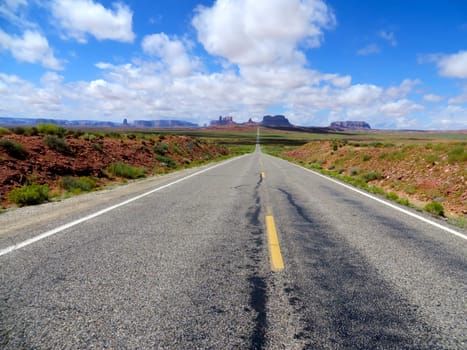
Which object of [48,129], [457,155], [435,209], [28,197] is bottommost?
[28,197]

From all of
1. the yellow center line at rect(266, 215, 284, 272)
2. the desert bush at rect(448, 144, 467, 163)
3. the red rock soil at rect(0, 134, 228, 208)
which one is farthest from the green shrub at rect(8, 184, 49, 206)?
the desert bush at rect(448, 144, 467, 163)

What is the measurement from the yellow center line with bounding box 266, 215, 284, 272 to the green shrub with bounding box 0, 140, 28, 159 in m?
11.6

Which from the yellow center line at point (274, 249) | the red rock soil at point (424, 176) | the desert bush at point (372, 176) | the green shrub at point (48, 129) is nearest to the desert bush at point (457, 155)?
the red rock soil at point (424, 176)

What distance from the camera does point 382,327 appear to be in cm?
255

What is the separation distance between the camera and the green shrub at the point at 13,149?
1213 centimetres

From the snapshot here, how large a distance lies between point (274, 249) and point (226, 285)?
4.49ft

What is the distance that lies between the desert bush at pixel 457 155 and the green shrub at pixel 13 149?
18.3 m

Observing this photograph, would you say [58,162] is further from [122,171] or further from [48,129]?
[48,129]

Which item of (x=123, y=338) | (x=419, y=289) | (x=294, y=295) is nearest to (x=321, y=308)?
(x=294, y=295)

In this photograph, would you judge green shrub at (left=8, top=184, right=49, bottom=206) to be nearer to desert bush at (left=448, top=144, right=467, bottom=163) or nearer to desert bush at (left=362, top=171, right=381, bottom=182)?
desert bush at (left=362, top=171, right=381, bottom=182)

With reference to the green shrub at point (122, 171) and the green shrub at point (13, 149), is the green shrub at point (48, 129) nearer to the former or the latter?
Result: the green shrub at point (122, 171)

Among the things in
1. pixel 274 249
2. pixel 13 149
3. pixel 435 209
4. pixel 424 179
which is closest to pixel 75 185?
pixel 13 149

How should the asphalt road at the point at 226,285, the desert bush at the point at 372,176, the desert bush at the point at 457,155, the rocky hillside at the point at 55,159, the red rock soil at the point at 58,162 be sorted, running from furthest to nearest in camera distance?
the desert bush at the point at 372,176 → the desert bush at the point at 457,155 → the rocky hillside at the point at 55,159 → the red rock soil at the point at 58,162 → the asphalt road at the point at 226,285

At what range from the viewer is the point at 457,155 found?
12867 millimetres
